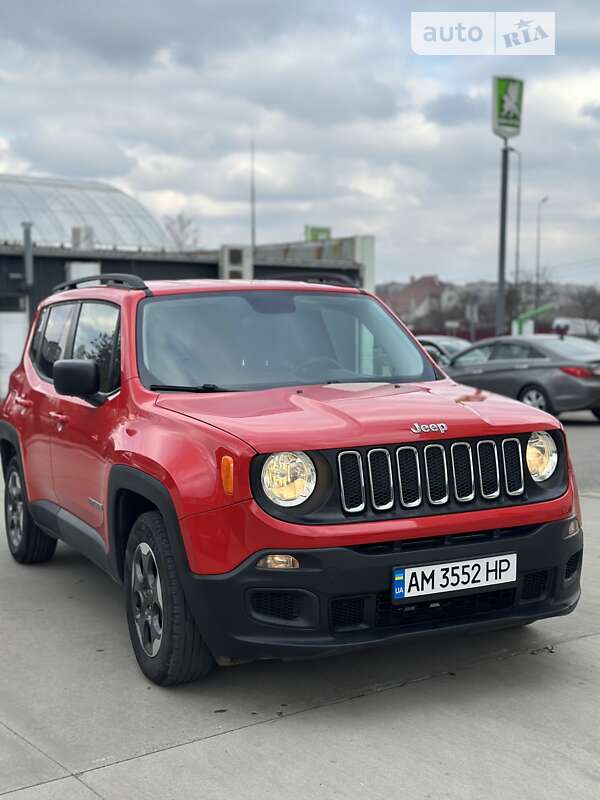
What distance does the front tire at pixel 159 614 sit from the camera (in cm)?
427

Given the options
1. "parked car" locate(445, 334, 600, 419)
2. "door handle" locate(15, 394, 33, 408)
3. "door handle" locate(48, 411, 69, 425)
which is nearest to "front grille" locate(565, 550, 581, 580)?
"door handle" locate(48, 411, 69, 425)

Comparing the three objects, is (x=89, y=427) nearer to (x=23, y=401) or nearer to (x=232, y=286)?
(x=232, y=286)

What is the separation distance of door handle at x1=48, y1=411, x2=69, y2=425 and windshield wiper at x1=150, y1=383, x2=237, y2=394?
38.1 inches

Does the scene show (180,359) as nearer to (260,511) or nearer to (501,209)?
(260,511)

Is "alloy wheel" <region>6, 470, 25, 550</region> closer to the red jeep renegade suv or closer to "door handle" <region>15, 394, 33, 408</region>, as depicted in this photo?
"door handle" <region>15, 394, 33, 408</region>

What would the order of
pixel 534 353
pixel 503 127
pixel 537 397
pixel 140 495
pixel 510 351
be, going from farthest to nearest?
pixel 503 127, pixel 510 351, pixel 534 353, pixel 537 397, pixel 140 495

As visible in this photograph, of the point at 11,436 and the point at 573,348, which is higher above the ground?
the point at 11,436

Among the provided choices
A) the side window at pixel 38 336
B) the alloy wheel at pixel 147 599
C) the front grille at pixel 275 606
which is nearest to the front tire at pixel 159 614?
the alloy wheel at pixel 147 599

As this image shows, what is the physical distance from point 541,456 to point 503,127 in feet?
85.4

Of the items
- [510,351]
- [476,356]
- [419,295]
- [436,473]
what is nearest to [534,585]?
[436,473]

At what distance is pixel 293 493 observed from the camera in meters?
4.01

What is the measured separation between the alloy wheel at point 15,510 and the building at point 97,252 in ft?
34.2

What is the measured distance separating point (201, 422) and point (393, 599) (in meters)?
1.01

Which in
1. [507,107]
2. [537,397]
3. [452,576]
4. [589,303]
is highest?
[507,107]
